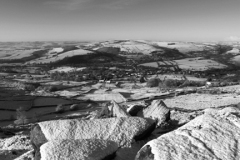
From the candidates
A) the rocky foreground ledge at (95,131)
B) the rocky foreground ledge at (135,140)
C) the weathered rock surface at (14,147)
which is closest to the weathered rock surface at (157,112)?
the rocky foreground ledge at (135,140)

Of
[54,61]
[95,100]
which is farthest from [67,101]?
[54,61]

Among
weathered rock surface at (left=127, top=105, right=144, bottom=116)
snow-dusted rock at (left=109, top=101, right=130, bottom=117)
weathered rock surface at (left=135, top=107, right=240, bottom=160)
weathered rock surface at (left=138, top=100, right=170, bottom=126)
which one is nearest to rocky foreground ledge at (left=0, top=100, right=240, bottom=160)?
weathered rock surface at (left=135, top=107, right=240, bottom=160)

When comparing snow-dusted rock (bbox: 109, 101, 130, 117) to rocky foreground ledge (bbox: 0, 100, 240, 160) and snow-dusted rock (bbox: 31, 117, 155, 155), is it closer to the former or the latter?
rocky foreground ledge (bbox: 0, 100, 240, 160)

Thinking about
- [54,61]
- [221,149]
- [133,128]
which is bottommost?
[54,61]

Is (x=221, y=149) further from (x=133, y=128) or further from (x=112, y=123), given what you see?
(x=112, y=123)

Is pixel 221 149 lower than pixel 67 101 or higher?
higher

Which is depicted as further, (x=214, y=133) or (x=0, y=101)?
(x=0, y=101)
